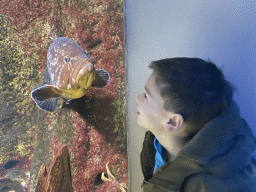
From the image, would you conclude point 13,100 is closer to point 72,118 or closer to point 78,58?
point 72,118

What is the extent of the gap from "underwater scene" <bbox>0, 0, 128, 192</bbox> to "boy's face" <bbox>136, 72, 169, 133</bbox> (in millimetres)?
471

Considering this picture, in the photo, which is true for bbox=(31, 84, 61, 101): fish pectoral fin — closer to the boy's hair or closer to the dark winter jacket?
the boy's hair

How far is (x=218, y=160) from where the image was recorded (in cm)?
92

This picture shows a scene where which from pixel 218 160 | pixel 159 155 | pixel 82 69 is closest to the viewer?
pixel 218 160

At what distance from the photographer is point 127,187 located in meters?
1.99

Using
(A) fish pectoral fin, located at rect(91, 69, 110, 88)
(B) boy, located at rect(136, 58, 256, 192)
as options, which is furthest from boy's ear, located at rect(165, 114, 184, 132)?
(A) fish pectoral fin, located at rect(91, 69, 110, 88)

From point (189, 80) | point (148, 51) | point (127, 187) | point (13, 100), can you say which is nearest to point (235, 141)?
point (189, 80)

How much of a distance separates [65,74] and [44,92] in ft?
0.85

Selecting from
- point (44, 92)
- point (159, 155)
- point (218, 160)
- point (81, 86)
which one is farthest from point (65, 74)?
point (218, 160)

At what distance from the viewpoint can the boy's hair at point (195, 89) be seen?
0.94m

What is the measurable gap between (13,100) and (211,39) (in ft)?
5.91

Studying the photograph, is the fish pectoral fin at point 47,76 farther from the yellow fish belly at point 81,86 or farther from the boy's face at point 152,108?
the boy's face at point 152,108

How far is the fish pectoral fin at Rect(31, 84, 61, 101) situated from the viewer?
1.34 meters

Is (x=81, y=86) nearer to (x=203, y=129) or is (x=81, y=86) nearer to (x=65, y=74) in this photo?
(x=65, y=74)
